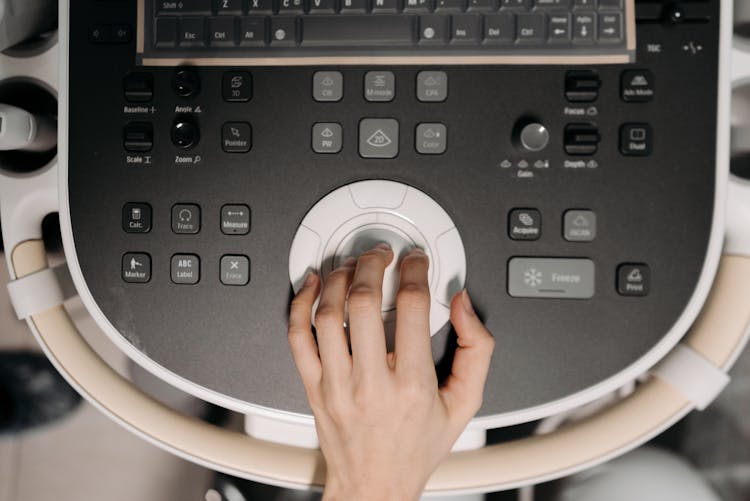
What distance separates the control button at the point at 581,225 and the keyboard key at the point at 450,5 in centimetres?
15

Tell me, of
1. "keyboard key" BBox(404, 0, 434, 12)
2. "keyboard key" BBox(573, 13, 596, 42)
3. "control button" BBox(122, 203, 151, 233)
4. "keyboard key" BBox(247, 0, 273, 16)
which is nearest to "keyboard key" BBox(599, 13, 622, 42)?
"keyboard key" BBox(573, 13, 596, 42)

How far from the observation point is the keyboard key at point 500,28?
36 centimetres

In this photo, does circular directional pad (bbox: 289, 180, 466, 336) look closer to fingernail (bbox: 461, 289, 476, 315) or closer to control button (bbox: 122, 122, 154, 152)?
fingernail (bbox: 461, 289, 476, 315)

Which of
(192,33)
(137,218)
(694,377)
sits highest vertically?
(192,33)

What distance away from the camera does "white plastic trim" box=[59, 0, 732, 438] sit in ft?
1.19

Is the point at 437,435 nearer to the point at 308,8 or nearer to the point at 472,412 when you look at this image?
the point at 472,412

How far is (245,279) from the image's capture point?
0.39 meters

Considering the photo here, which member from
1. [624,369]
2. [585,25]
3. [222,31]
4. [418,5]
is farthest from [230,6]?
[624,369]

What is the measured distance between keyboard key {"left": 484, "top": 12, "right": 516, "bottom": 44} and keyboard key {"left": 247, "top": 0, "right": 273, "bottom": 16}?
14 cm

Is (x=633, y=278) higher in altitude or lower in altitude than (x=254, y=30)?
lower

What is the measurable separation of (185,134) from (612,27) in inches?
10.9

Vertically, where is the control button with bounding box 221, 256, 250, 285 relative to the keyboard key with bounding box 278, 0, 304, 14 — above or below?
below

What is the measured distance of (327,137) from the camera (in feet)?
1.24

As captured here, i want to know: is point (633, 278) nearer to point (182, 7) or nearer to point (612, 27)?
point (612, 27)
